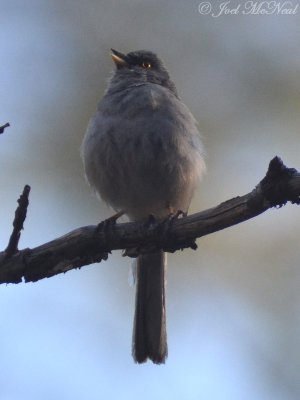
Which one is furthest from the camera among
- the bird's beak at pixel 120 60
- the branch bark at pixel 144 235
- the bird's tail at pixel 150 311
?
the bird's beak at pixel 120 60

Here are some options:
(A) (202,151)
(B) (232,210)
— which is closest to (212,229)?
(B) (232,210)

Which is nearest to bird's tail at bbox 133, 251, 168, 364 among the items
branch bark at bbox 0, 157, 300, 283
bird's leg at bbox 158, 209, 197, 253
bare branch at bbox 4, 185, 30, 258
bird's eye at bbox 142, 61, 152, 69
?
branch bark at bbox 0, 157, 300, 283

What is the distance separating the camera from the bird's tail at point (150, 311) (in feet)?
22.0

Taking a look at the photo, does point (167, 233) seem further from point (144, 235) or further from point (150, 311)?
point (150, 311)

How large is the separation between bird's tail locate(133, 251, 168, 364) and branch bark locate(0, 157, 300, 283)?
5.06 feet

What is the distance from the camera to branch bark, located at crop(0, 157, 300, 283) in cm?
452

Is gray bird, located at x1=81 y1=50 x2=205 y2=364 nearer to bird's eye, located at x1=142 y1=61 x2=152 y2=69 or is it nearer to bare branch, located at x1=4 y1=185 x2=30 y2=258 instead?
bird's eye, located at x1=142 y1=61 x2=152 y2=69

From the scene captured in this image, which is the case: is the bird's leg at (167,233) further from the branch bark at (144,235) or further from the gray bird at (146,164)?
the gray bird at (146,164)

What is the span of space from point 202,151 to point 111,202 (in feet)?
3.31

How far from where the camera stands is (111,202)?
7.02 m

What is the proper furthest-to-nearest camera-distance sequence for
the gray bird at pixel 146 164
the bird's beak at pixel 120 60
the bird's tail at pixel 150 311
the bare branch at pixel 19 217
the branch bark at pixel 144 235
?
the bird's beak at pixel 120 60, the bird's tail at pixel 150 311, the gray bird at pixel 146 164, the branch bark at pixel 144 235, the bare branch at pixel 19 217

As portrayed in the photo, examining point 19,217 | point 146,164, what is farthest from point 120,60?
point 19,217

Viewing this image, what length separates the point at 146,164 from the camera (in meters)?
6.39

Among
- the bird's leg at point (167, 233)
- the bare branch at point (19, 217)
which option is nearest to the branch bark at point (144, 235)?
the bird's leg at point (167, 233)
